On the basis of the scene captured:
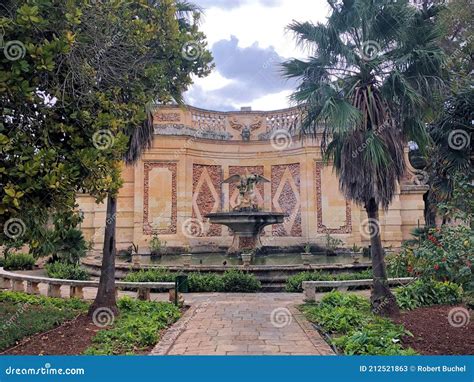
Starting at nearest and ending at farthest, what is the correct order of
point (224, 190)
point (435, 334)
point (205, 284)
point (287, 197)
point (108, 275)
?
point (435, 334) → point (108, 275) → point (205, 284) → point (287, 197) → point (224, 190)

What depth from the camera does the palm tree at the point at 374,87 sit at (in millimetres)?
7386

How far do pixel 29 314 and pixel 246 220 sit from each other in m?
8.33

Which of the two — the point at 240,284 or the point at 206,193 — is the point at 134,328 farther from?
the point at 206,193

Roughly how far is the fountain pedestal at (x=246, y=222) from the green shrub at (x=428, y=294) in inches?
260

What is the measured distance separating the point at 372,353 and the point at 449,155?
645 cm

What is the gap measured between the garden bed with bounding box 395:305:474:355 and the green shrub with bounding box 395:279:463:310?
39cm

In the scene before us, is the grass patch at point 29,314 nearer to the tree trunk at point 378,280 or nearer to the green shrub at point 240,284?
the green shrub at point 240,284

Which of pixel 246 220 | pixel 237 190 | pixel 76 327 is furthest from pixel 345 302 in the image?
pixel 237 190

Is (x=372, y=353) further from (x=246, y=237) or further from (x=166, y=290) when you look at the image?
(x=246, y=237)

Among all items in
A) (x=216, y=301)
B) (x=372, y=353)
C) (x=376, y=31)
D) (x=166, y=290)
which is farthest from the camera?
(x=166, y=290)

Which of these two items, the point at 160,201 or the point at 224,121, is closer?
the point at 160,201

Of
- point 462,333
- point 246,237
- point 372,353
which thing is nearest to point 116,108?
point 372,353

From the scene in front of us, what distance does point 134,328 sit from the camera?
6590 millimetres

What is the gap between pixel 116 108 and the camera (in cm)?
567
